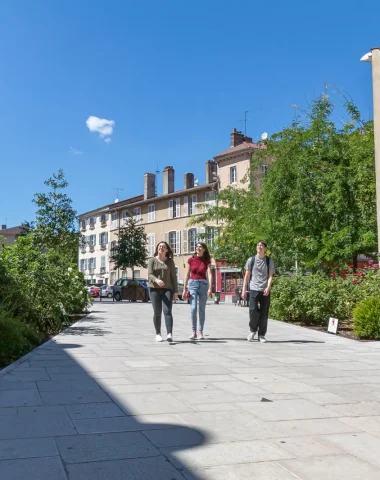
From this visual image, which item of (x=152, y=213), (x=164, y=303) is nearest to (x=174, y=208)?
(x=152, y=213)

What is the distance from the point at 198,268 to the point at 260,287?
1114 millimetres

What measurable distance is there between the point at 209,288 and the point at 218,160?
4497cm

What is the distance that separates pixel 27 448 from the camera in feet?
11.5

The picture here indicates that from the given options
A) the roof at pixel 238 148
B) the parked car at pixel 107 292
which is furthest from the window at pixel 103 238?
the roof at pixel 238 148

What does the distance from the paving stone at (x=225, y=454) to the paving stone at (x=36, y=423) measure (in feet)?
2.90

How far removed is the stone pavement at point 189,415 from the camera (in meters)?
3.23

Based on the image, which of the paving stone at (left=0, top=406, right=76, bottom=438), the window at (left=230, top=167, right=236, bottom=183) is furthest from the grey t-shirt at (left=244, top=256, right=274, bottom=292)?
the window at (left=230, top=167, right=236, bottom=183)

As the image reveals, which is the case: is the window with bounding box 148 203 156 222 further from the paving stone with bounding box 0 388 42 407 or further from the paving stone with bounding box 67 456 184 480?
the paving stone with bounding box 67 456 184 480

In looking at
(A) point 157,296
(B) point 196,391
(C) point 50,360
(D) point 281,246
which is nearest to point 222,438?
(B) point 196,391

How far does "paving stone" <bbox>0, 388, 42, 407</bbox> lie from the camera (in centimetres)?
481

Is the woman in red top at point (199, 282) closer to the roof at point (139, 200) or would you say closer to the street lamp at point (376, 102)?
the street lamp at point (376, 102)

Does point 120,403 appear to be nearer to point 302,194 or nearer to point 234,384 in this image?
point 234,384

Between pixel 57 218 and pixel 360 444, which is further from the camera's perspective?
pixel 57 218

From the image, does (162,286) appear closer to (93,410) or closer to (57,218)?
(93,410)
